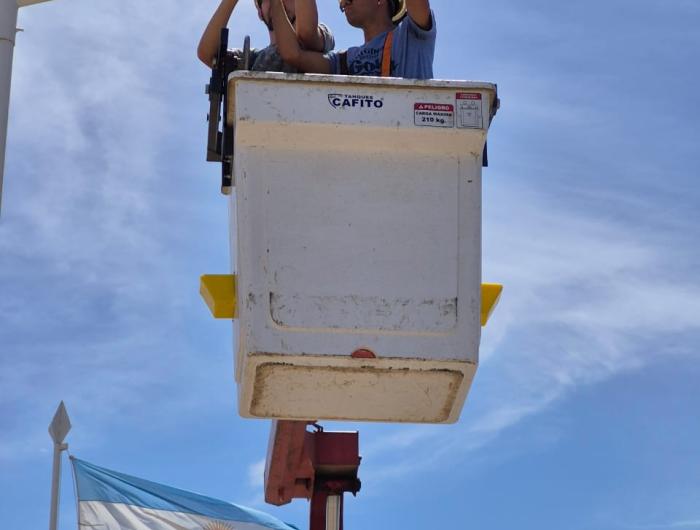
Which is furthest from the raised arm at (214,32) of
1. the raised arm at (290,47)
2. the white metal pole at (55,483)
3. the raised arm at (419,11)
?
the white metal pole at (55,483)

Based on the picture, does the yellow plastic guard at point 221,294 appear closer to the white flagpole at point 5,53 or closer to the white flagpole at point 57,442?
the white flagpole at point 5,53

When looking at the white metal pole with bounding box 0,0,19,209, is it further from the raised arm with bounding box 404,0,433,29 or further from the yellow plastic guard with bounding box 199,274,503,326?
the raised arm with bounding box 404,0,433,29

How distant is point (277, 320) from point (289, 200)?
1.57ft

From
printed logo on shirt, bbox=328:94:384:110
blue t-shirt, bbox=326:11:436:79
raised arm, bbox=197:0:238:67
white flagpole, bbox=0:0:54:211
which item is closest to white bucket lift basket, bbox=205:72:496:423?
printed logo on shirt, bbox=328:94:384:110

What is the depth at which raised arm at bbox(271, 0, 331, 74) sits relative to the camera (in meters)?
6.64

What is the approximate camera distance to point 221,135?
6750 mm

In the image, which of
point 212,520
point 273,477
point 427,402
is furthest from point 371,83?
point 212,520

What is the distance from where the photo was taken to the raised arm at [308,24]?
22.1 ft

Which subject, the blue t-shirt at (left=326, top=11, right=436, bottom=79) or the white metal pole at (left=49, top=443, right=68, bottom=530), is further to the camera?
the white metal pole at (left=49, top=443, right=68, bottom=530)

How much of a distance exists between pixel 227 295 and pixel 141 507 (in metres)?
4.98

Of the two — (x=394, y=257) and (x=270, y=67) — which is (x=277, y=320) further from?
(x=270, y=67)

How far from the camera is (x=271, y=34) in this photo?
7.00 m

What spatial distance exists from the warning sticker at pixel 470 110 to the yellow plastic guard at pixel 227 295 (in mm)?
654

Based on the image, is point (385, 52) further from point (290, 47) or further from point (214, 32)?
point (214, 32)
